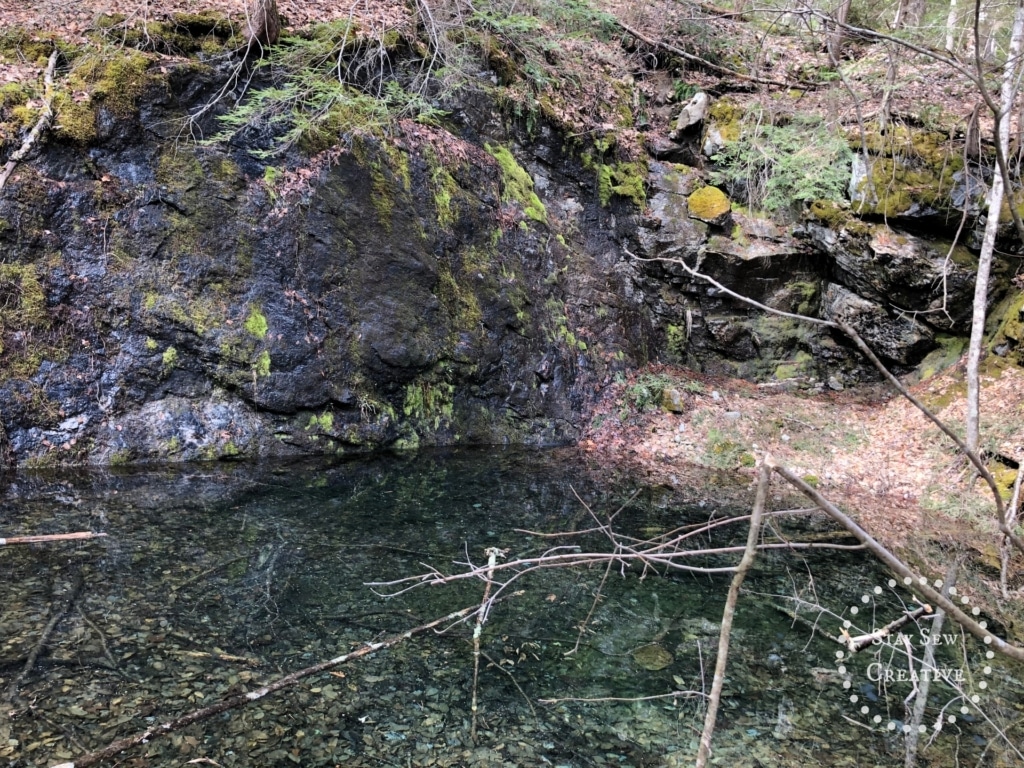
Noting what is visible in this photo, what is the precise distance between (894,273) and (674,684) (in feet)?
32.4

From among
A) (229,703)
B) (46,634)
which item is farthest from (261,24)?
(229,703)

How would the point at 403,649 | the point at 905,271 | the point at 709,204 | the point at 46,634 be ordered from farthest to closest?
the point at 709,204 < the point at 905,271 < the point at 403,649 < the point at 46,634

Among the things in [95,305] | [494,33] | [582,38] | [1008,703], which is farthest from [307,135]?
[1008,703]

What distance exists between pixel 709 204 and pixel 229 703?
12149mm

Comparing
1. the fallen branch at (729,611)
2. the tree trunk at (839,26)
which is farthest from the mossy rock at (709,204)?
the fallen branch at (729,611)

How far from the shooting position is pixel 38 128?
784 cm

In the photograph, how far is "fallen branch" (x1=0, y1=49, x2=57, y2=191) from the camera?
7629 mm

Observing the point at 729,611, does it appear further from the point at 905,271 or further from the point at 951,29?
the point at 905,271

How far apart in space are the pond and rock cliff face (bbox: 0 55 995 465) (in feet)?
6.30

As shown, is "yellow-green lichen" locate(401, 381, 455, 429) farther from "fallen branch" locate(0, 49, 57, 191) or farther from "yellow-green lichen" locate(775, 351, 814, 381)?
"yellow-green lichen" locate(775, 351, 814, 381)

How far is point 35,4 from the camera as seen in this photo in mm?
8805

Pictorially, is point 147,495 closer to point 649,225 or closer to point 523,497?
point 523,497

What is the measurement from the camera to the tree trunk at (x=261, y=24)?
913 centimetres

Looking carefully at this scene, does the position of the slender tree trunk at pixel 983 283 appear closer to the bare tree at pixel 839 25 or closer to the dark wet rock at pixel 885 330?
the bare tree at pixel 839 25
